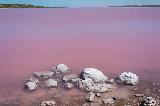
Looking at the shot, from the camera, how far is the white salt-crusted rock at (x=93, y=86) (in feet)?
23.2

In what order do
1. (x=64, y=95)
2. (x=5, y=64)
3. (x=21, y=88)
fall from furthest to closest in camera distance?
(x=5, y=64) → (x=21, y=88) → (x=64, y=95)

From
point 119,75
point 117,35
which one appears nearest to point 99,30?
point 117,35

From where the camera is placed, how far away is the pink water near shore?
8.96m

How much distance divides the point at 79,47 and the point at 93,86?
4.17 metres

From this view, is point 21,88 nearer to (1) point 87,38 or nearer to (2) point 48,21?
(1) point 87,38

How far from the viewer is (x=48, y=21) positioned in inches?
693

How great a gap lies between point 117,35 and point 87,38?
1365 mm

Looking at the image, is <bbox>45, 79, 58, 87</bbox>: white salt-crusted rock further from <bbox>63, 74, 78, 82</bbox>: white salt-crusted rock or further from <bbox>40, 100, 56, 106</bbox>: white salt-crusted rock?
<bbox>40, 100, 56, 106</bbox>: white salt-crusted rock

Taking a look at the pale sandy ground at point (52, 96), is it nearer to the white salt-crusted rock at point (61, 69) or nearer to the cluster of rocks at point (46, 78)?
the cluster of rocks at point (46, 78)

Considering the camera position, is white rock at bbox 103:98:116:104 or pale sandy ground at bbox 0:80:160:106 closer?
white rock at bbox 103:98:116:104

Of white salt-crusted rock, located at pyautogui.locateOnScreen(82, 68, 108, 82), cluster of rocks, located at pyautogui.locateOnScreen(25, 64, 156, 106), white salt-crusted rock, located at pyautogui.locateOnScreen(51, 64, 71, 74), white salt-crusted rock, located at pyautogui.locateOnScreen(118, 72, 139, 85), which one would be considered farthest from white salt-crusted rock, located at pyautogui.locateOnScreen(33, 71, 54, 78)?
white salt-crusted rock, located at pyautogui.locateOnScreen(118, 72, 139, 85)

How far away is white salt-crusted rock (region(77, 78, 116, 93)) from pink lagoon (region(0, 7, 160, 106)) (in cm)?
26

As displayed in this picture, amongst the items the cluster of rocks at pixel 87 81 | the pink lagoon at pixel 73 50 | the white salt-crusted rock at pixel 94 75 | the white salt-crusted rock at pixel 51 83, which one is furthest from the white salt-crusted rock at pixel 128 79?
the white salt-crusted rock at pixel 51 83

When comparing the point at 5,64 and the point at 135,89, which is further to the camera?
the point at 5,64
